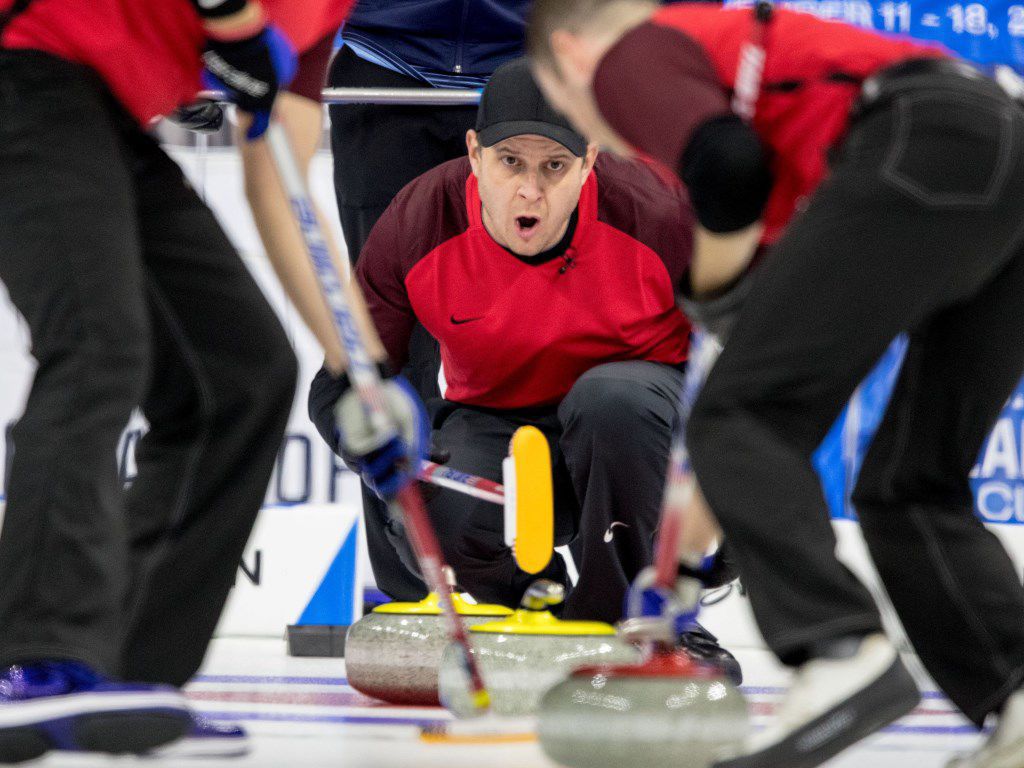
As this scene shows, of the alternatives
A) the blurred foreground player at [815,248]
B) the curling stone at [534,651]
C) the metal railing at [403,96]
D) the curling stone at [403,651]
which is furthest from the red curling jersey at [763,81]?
the metal railing at [403,96]

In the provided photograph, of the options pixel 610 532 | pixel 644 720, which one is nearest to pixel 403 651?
pixel 610 532

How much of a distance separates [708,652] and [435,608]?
53 centimetres

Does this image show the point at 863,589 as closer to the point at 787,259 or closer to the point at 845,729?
the point at 845,729

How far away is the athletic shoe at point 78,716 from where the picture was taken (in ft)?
4.92

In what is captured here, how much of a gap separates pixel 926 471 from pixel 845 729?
1.62 ft

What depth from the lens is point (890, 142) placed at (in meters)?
1.58

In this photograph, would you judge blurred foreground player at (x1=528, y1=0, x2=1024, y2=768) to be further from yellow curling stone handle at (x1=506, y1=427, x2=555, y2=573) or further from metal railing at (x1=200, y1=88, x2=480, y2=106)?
metal railing at (x1=200, y1=88, x2=480, y2=106)

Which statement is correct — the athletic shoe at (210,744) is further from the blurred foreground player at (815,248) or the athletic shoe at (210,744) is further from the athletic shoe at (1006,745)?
the athletic shoe at (1006,745)

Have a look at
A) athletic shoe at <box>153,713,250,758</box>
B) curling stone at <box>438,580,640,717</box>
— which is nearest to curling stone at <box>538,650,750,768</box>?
athletic shoe at <box>153,713,250,758</box>

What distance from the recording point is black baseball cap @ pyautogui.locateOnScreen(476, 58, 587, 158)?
2879 millimetres

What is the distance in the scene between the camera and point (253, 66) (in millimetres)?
1836

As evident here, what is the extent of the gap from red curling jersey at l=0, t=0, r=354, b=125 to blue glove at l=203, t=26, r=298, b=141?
38mm

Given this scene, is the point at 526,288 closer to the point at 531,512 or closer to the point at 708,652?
the point at 531,512

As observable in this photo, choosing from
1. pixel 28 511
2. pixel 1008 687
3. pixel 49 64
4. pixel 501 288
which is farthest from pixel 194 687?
pixel 1008 687
